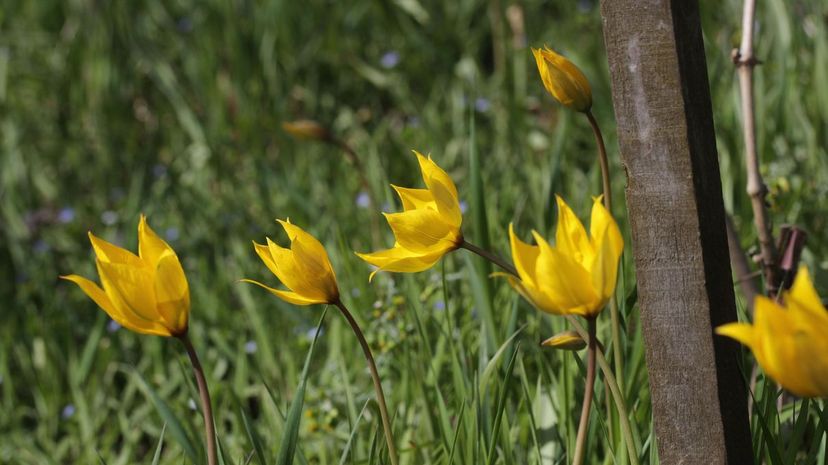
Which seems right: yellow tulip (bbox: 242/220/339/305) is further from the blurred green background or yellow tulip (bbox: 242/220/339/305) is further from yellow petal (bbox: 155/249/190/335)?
the blurred green background

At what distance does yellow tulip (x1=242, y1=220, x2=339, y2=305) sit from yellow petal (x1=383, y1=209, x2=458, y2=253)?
74mm

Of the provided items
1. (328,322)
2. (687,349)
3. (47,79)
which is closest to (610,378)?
(687,349)

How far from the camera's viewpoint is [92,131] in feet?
10.1

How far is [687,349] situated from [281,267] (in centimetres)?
40

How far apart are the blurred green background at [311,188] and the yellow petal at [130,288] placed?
0.31 meters

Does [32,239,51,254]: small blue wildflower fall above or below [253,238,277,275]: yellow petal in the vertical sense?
below

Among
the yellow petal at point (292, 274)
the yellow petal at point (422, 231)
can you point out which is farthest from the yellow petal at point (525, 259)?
the yellow petal at point (292, 274)

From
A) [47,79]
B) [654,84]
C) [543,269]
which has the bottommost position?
[543,269]

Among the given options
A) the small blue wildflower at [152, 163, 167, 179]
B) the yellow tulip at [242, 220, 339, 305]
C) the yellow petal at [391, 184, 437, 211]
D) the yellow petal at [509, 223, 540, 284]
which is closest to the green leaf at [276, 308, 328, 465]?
the yellow tulip at [242, 220, 339, 305]

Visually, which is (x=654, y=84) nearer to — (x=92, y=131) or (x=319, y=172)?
(x=319, y=172)

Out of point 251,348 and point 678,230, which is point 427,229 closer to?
point 678,230

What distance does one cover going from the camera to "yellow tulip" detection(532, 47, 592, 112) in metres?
0.99

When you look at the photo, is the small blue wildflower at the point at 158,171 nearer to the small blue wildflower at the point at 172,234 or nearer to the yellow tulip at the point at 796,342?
the small blue wildflower at the point at 172,234

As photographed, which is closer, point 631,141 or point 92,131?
point 631,141
